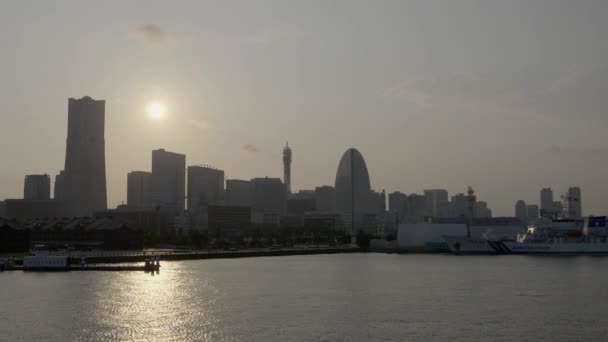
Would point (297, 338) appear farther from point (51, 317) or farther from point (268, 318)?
point (51, 317)

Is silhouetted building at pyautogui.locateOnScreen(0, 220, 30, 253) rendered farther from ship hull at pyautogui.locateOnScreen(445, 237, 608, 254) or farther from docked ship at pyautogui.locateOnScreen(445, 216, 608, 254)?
docked ship at pyautogui.locateOnScreen(445, 216, 608, 254)

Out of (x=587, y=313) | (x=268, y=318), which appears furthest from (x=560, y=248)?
(x=268, y=318)

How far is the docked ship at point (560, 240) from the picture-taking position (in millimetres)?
152500

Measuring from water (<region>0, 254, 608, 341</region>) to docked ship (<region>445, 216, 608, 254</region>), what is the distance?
56987 mm

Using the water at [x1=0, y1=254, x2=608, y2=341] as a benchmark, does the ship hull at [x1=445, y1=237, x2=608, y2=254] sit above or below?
above

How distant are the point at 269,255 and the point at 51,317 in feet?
390

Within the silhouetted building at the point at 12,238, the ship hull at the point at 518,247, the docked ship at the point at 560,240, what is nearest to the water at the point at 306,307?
the silhouetted building at the point at 12,238

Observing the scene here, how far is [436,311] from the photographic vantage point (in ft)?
196

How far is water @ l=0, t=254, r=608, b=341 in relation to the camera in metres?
50.0

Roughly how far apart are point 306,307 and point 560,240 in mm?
107822

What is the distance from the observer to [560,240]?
154m

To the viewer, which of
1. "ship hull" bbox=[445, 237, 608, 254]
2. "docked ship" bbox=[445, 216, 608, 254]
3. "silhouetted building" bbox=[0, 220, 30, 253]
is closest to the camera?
"silhouetted building" bbox=[0, 220, 30, 253]

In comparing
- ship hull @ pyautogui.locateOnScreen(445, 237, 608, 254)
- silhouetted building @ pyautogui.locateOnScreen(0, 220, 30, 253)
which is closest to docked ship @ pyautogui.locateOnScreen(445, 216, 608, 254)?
ship hull @ pyautogui.locateOnScreen(445, 237, 608, 254)

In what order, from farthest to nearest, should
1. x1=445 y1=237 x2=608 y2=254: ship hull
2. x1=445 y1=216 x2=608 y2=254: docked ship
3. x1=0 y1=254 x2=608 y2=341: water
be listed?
x1=445 y1=216 x2=608 y2=254: docked ship
x1=445 y1=237 x2=608 y2=254: ship hull
x1=0 y1=254 x2=608 y2=341: water
